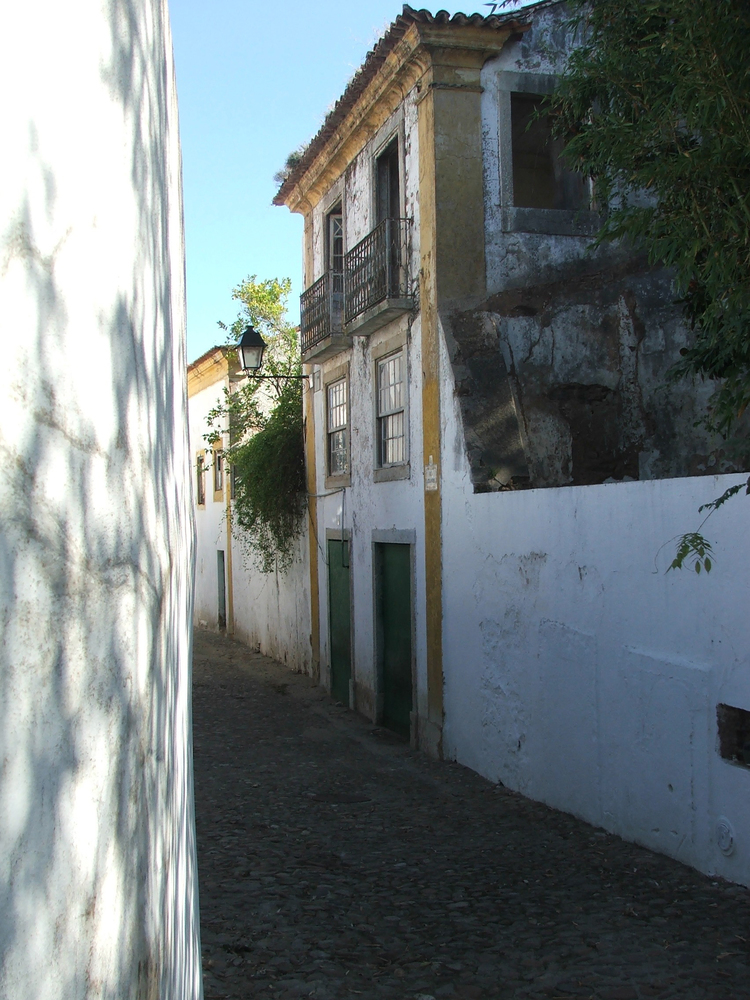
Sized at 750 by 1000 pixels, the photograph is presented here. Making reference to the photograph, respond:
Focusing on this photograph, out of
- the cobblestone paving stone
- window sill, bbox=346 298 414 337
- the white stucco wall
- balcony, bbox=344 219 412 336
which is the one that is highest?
balcony, bbox=344 219 412 336

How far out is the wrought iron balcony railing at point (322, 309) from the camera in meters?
13.3

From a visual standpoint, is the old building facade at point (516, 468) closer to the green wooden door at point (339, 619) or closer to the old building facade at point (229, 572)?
the green wooden door at point (339, 619)

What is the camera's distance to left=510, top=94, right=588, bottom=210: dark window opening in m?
10.8

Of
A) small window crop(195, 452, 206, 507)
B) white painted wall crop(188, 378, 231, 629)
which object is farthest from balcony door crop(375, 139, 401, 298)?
small window crop(195, 452, 206, 507)

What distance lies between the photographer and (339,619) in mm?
14250

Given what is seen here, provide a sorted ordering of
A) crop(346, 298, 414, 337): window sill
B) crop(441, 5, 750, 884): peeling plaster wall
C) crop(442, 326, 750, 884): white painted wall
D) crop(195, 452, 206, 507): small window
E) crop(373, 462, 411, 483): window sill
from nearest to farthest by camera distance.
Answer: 1. crop(442, 326, 750, 884): white painted wall
2. crop(441, 5, 750, 884): peeling plaster wall
3. crop(346, 298, 414, 337): window sill
4. crop(373, 462, 411, 483): window sill
5. crop(195, 452, 206, 507): small window

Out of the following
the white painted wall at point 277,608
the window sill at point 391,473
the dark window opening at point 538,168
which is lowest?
the white painted wall at point 277,608

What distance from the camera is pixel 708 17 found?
4523mm

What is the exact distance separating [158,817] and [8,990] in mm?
758

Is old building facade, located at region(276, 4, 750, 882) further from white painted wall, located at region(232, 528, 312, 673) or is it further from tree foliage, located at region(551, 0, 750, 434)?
white painted wall, located at region(232, 528, 312, 673)

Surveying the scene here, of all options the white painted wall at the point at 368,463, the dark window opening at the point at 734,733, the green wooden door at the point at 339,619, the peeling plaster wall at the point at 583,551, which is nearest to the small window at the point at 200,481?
the white painted wall at the point at 368,463

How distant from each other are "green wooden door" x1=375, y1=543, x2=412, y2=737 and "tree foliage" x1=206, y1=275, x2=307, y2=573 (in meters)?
4.36

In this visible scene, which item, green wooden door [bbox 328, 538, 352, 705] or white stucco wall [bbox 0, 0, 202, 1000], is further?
green wooden door [bbox 328, 538, 352, 705]

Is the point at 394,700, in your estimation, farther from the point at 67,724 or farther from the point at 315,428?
the point at 67,724
